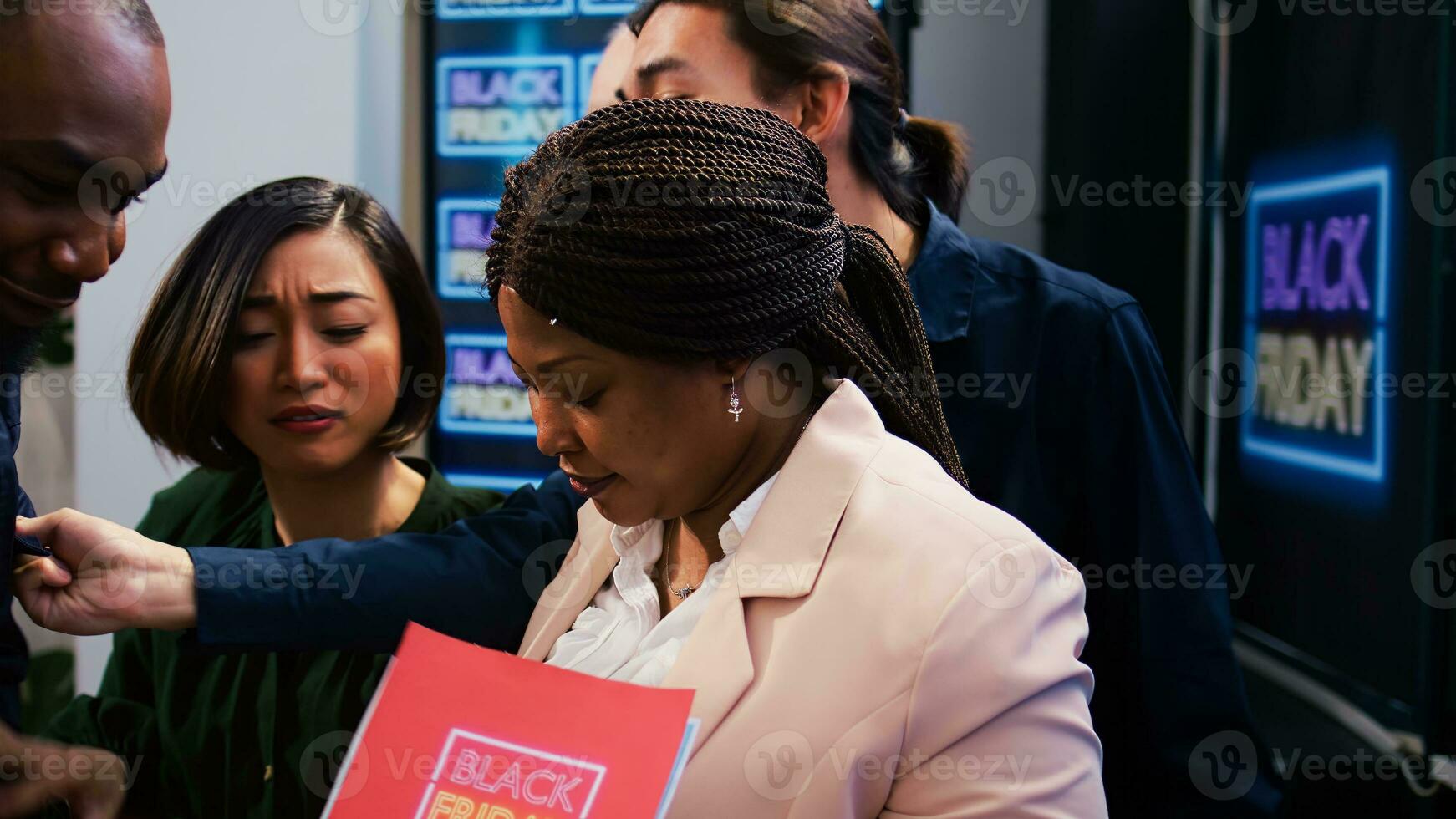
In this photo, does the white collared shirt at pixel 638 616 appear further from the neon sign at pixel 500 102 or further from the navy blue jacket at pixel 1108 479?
the neon sign at pixel 500 102

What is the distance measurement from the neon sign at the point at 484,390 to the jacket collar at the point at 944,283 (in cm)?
150

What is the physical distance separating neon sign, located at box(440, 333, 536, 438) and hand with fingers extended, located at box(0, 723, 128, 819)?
1.81 meters

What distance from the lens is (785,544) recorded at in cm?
109

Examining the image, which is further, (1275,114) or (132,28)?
(1275,114)

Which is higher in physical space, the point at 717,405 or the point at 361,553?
the point at 717,405

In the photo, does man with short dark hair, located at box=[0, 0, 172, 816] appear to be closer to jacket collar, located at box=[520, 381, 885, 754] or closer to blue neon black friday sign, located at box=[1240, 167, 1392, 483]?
jacket collar, located at box=[520, 381, 885, 754]

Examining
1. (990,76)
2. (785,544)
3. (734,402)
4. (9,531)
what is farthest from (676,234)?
(990,76)

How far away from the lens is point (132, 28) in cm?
105

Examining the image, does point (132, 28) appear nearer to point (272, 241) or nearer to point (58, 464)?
point (272, 241)

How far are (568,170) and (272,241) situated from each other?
621 mm

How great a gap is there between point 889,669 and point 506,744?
0.32 m

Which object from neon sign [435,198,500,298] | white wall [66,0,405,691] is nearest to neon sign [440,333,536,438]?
neon sign [435,198,500,298]

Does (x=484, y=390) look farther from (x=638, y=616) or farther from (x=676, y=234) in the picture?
(x=676, y=234)

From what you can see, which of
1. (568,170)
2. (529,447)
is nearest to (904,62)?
(529,447)
